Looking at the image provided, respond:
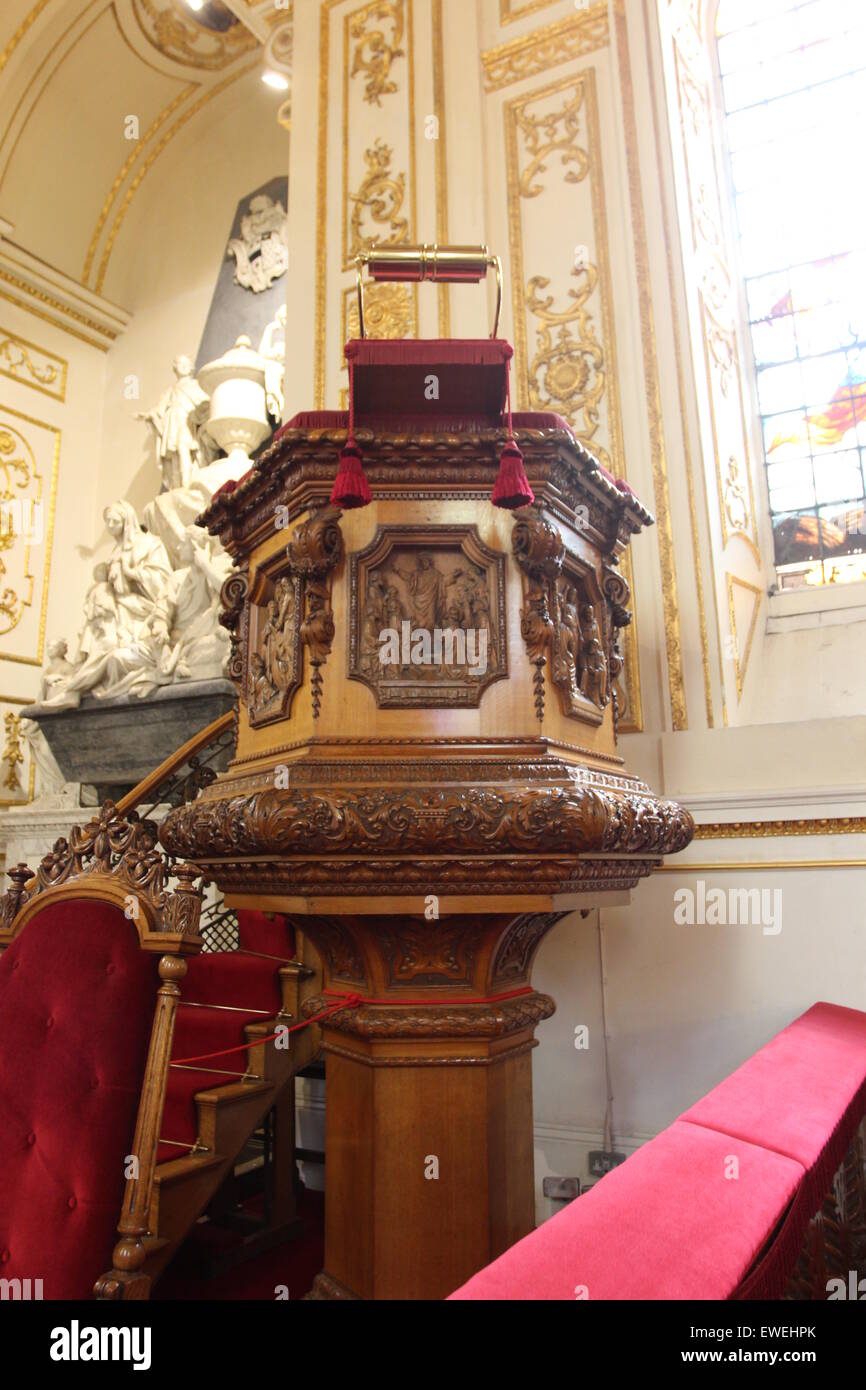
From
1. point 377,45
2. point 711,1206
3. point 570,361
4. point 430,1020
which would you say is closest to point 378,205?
point 377,45

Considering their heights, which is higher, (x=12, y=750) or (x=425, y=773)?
(x=12, y=750)

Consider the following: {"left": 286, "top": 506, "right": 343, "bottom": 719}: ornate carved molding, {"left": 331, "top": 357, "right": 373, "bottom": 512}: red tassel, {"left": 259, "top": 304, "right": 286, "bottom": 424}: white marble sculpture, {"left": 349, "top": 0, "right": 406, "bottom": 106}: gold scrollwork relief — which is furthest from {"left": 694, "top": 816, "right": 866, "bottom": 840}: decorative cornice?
{"left": 259, "top": 304, "right": 286, "bottom": 424}: white marble sculpture

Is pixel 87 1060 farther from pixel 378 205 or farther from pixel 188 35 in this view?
pixel 188 35

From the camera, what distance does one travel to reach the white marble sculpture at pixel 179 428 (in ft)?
19.1

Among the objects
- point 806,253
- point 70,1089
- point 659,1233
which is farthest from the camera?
point 806,253

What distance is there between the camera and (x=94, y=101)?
6793 millimetres

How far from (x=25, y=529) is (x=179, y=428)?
1468 millimetres

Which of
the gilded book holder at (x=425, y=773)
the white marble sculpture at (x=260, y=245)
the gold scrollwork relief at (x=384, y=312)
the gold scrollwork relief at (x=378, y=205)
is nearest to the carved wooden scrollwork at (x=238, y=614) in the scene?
Result: the gilded book holder at (x=425, y=773)

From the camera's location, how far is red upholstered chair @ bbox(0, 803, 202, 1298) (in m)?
1.35

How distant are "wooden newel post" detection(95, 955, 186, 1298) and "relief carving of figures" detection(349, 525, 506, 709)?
0.64 meters

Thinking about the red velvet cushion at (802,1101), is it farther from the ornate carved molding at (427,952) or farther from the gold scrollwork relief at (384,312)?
the gold scrollwork relief at (384,312)

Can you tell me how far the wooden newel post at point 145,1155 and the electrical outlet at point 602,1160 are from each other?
1.60m
